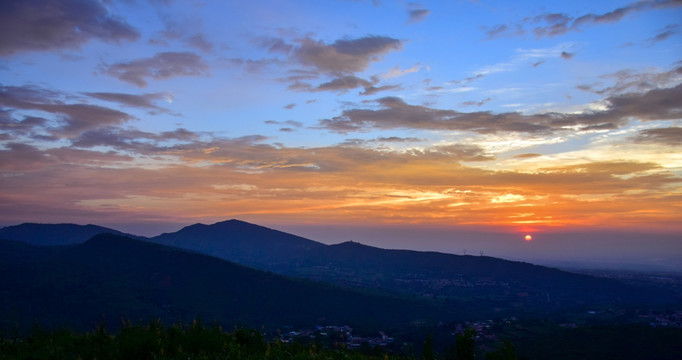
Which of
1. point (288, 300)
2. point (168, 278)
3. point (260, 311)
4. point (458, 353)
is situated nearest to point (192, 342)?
point (458, 353)

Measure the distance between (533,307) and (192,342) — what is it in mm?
186706

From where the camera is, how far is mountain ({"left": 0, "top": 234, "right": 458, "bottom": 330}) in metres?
113

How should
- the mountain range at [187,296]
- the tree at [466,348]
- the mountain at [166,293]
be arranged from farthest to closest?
the mountain range at [187,296] → the mountain at [166,293] → the tree at [466,348]

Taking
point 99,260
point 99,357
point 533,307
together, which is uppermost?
point 99,357

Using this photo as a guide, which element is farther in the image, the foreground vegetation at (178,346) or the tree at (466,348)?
the tree at (466,348)

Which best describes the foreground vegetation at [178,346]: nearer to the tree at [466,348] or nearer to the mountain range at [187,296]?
the tree at [466,348]

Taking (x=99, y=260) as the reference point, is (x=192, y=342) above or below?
above

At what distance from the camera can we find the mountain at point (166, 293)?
113 meters

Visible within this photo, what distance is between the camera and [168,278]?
520 ft

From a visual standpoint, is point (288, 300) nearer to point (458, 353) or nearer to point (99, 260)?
point (99, 260)

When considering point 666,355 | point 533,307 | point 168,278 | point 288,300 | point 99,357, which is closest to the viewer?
point 99,357

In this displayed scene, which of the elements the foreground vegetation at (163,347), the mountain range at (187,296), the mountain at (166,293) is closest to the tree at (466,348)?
the foreground vegetation at (163,347)

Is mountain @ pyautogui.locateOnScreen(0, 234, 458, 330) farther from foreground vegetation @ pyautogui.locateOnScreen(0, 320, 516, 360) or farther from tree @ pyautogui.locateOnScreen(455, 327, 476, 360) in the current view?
tree @ pyautogui.locateOnScreen(455, 327, 476, 360)

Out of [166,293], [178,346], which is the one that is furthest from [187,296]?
[178,346]
